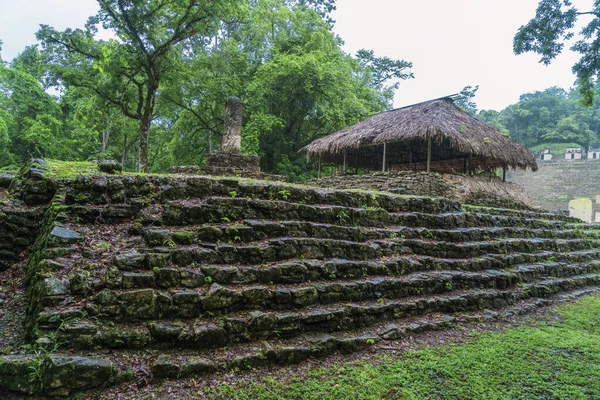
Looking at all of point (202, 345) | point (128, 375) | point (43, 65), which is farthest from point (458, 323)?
point (43, 65)

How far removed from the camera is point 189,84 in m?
14.6

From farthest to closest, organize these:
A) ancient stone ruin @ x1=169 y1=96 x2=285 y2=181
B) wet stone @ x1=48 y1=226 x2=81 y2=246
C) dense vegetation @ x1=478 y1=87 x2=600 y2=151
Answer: dense vegetation @ x1=478 y1=87 x2=600 y2=151 → ancient stone ruin @ x1=169 y1=96 x2=285 y2=181 → wet stone @ x1=48 y1=226 x2=81 y2=246

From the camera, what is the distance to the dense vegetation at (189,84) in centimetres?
1147

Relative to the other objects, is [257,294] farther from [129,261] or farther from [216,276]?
[129,261]

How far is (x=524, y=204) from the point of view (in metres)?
11.9

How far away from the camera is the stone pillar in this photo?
9.17 metres

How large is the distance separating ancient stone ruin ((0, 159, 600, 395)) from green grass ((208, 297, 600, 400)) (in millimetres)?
290

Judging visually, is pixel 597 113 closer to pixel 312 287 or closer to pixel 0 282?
pixel 312 287

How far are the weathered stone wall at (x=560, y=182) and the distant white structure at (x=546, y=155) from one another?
93 centimetres

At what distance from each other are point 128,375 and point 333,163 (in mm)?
13200

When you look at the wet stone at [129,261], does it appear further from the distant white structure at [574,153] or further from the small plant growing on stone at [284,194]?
the distant white structure at [574,153]

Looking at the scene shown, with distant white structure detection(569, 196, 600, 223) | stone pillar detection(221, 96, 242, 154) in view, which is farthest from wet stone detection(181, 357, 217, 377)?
distant white structure detection(569, 196, 600, 223)

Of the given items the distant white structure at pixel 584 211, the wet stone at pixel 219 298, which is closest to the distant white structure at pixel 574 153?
the distant white structure at pixel 584 211

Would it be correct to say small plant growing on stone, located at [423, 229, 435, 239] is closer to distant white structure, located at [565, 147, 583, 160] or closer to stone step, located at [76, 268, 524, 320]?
stone step, located at [76, 268, 524, 320]
